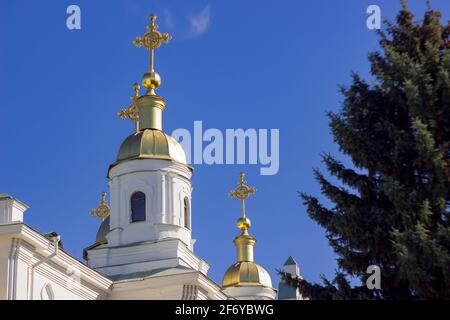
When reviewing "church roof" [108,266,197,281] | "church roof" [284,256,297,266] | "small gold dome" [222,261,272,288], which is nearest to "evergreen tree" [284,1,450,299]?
"church roof" [108,266,197,281]

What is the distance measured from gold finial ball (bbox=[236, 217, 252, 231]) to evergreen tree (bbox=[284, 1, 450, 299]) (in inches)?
970

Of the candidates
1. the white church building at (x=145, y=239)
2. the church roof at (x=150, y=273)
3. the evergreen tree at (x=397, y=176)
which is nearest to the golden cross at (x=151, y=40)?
the white church building at (x=145, y=239)

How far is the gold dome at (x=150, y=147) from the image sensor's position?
3550 centimetres

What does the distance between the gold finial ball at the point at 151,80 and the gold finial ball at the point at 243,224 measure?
27.4 ft

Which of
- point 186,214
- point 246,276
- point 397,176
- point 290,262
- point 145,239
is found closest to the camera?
point 397,176

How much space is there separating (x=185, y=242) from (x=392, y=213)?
18565 millimetres

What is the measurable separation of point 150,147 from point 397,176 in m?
18.9

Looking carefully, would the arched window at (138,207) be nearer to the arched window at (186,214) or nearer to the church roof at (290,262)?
the arched window at (186,214)

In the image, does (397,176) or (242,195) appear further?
(242,195)

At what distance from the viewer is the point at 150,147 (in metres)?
35.5

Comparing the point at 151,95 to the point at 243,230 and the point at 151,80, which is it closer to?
the point at 151,80

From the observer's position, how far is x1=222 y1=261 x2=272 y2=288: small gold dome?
41156 mm

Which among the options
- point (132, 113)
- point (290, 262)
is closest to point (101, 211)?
point (132, 113)

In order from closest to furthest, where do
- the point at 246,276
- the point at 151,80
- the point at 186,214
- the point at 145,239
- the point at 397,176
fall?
the point at 397,176 < the point at 145,239 < the point at 186,214 < the point at 151,80 < the point at 246,276
